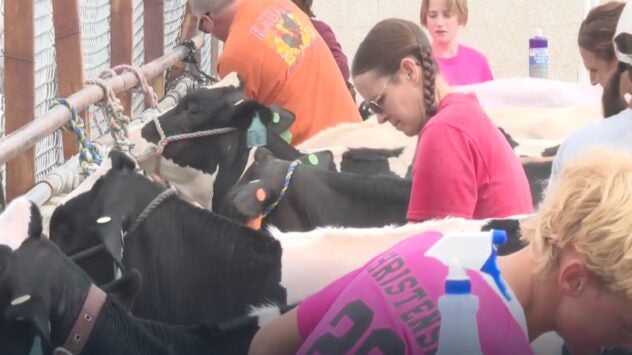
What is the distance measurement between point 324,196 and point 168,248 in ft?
3.14

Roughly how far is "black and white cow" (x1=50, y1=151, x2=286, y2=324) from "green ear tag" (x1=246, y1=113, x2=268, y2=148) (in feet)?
3.76

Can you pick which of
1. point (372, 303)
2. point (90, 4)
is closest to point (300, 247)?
point (372, 303)

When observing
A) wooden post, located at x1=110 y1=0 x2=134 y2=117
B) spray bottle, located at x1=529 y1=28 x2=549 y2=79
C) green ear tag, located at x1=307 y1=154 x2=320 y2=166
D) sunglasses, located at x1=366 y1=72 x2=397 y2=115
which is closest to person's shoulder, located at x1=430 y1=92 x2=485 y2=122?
sunglasses, located at x1=366 y1=72 x2=397 y2=115

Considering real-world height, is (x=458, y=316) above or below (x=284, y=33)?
above

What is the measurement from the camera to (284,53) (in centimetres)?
561

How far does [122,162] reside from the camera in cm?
399

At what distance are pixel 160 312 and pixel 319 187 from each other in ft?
3.47

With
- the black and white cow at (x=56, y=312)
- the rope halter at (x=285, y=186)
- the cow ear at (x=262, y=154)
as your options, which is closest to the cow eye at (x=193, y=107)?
the cow ear at (x=262, y=154)

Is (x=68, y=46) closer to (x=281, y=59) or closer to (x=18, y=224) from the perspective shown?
(x=281, y=59)

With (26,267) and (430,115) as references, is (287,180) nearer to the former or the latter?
(430,115)

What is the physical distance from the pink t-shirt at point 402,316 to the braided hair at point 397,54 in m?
1.34

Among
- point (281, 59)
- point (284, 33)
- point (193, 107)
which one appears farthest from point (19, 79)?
point (284, 33)

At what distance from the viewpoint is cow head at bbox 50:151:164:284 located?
12.3 feet

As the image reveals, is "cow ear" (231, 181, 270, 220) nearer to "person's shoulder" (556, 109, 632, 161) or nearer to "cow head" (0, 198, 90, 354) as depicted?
"person's shoulder" (556, 109, 632, 161)
